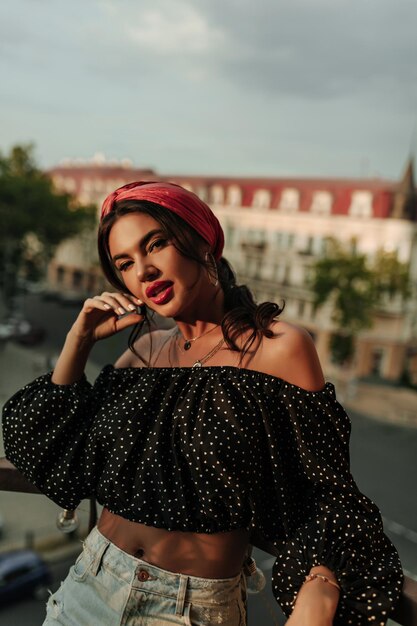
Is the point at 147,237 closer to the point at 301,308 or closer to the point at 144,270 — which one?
the point at 144,270

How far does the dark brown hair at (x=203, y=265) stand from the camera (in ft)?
7.13

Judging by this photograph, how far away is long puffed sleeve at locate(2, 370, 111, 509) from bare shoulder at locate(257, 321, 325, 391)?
2.67 ft

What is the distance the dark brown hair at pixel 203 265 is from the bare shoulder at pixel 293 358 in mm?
49

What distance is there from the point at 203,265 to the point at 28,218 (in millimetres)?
34161

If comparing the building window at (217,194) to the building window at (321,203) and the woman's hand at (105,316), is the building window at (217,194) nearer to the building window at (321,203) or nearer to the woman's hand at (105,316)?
the building window at (321,203)

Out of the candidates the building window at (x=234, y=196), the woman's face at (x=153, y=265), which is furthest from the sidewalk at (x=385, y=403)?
the woman's face at (x=153, y=265)

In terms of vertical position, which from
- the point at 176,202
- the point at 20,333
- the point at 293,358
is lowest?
the point at 20,333

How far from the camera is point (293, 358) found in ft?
6.85

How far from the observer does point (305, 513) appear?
204cm

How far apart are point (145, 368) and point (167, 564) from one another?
75 cm

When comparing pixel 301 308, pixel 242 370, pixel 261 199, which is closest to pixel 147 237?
pixel 242 370

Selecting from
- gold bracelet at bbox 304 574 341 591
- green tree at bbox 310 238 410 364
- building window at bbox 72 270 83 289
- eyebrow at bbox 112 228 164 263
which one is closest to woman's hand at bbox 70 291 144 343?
eyebrow at bbox 112 228 164 263

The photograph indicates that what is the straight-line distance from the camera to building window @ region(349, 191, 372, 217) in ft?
97.7

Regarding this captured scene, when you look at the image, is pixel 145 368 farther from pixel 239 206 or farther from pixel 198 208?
pixel 239 206
